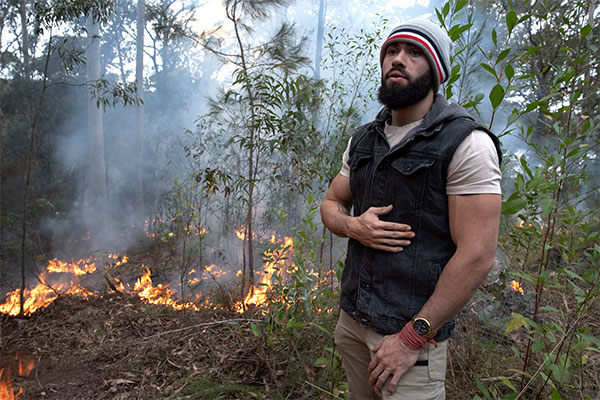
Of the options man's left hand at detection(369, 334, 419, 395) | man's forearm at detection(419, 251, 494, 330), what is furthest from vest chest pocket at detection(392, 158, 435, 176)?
man's left hand at detection(369, 334, 419, 395)

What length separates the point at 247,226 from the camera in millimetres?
7535

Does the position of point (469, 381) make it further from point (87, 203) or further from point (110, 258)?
point (87, 203)

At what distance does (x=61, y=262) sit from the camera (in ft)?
26.3

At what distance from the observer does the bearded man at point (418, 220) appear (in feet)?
3.75

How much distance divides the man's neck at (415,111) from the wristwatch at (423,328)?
763mm

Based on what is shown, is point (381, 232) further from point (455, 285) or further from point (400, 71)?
point (400, 71)

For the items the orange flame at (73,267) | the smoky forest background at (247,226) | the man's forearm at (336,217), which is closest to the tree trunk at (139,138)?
the smoky forest background at (247,226)

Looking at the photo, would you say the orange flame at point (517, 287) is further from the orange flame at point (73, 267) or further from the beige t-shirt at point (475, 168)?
the orange flame at point (73, 267)

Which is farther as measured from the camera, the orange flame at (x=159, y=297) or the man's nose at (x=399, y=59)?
the orange flame at (x=159, y=297)

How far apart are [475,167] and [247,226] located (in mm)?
6653

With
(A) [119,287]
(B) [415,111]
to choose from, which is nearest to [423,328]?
(B) [415,111]

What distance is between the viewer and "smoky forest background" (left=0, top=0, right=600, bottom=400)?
195 cm

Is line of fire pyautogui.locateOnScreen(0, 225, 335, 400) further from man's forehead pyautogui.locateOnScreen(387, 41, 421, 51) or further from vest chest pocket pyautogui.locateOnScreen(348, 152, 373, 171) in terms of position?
man's forehead pyautogui.locateOnScreen(387, 41, 421, 51)

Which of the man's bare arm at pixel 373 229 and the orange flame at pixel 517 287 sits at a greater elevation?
the man's bare arm at pixel 373 229
